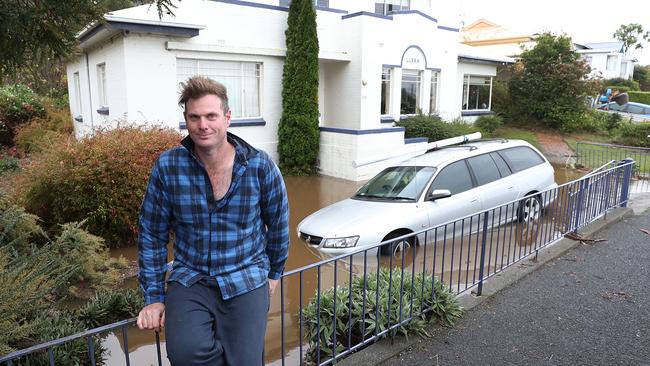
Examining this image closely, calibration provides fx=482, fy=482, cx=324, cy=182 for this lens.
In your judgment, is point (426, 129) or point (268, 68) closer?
point (268, 68)

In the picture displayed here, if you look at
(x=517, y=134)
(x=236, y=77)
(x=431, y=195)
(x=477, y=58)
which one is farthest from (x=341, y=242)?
(x=517, y=134)

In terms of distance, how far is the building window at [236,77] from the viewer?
12305 mm

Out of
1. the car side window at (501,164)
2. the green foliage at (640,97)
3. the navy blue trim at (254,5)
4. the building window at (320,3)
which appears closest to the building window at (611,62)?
the green foliage at (640,97)

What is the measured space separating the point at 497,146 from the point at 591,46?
5195 cm

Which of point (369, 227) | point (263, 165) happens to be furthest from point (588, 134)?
point (263, 165)

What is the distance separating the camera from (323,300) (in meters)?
4.06

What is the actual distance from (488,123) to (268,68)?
10.3m

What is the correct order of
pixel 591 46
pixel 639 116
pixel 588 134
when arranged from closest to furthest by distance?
1. pixel 588 134
2. pixel 639 116
3. pixel 591 46

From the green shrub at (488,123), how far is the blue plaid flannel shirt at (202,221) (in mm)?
18322

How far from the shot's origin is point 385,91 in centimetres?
1614

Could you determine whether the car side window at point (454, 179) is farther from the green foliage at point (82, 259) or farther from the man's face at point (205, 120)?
the man's face at point (205, 120)

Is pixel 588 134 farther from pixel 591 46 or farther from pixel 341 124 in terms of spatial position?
pixel 591 46

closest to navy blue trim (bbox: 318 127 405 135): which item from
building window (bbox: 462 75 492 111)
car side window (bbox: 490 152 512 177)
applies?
car side window (bbox: 490 152 512 177)

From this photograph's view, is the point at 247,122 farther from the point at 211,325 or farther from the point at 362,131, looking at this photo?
the point at 211,325
